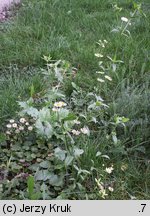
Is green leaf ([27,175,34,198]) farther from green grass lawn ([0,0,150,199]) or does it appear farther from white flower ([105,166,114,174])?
white flower ([105,166,114,174])

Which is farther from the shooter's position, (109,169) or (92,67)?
(92,67)

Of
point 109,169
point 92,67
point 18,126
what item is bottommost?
point 109,169

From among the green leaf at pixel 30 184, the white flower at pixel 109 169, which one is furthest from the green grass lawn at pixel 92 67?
the green leaf at pixel 30 184

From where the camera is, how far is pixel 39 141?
2.72m

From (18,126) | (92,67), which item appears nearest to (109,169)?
(18,126)

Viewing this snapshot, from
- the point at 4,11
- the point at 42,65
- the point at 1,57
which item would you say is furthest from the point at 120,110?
the point at 4,11

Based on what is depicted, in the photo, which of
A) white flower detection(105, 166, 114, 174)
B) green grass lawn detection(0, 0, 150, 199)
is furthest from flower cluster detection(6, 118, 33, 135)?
white flower detection(105, 166, 114, 174)

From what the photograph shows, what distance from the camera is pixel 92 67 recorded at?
3.82 meters

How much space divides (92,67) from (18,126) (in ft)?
4.10

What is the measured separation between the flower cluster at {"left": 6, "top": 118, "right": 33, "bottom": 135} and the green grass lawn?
109 millimetres

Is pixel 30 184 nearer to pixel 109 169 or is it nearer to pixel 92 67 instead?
pixel 109 169

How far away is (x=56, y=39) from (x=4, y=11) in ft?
4.01

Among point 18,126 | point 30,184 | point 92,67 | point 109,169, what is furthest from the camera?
point 92,67
